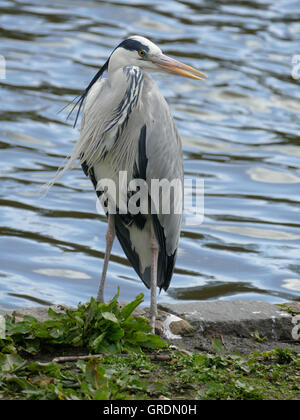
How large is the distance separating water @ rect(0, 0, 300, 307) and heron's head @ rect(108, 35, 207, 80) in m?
3.89

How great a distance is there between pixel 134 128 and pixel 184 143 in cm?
823

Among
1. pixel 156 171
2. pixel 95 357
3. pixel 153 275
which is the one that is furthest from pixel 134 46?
pixel 95 357

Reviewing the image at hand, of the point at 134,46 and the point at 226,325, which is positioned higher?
the point at 134,46

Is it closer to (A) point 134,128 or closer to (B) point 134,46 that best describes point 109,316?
(A) point 134,128

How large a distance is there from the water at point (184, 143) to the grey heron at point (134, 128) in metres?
3.37

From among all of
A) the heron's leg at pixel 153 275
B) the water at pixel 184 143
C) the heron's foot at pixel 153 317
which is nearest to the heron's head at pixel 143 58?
the heron's leg at pixel 153 275

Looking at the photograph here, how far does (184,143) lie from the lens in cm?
1447

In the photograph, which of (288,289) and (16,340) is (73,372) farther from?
(288,289)

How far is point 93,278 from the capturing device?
10234 mm

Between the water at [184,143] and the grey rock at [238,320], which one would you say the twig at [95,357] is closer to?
the grey rock at [238,320]

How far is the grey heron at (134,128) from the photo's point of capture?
6.23 meters

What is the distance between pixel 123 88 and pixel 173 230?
118cm

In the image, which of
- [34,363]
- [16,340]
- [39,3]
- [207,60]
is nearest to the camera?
[34,363]

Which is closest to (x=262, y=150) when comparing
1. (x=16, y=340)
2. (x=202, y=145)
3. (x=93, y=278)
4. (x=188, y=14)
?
(x=202, y=145)
